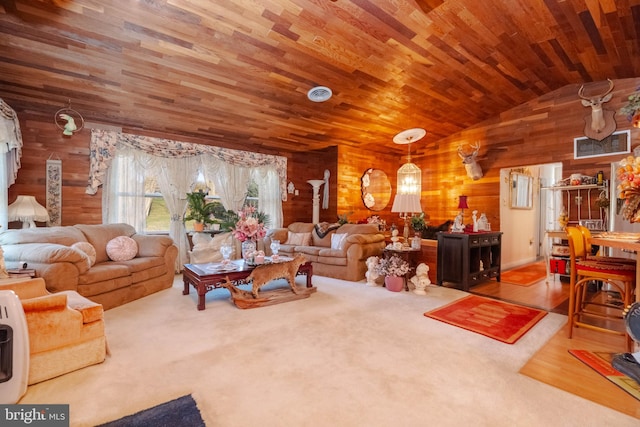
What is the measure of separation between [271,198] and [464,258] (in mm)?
3842

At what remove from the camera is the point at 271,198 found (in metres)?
6.33

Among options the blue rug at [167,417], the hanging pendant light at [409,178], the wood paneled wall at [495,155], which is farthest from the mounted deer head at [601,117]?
the blue rug at [167,417]

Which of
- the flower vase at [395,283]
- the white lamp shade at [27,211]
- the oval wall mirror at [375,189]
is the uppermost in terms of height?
the oval wall mirror at [375,189]

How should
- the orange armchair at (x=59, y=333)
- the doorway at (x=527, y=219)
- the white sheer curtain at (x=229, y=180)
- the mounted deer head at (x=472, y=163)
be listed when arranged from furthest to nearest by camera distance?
the doorway at (x=527, y=219)
the mounted deer head at (x=472, y=163)
the white sheer curtain at (x=229, y=180)
the orange armchair at (x=59, y=333)

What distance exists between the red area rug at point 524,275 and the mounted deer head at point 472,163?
191 centimetres

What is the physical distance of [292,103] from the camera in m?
4.54

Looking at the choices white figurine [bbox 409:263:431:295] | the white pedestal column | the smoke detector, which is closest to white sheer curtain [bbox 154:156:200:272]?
the white pedestal column

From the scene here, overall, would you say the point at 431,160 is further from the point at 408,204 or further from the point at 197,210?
the point at 197,210

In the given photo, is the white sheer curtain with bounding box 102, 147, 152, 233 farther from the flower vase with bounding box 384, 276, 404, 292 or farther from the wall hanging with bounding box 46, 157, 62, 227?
the flower vase with bounding box 384, 276, 404, 292

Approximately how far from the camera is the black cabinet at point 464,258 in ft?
13.8

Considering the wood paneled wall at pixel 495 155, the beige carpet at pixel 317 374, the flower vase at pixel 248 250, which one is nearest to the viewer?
the beige carpet at pixel 317 374

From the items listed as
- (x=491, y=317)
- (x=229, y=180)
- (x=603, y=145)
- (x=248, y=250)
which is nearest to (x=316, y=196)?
(x=229, y=180)

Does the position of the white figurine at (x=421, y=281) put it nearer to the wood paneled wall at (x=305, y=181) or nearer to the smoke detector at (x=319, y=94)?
the wood paneled wall at (x=305, y=181)

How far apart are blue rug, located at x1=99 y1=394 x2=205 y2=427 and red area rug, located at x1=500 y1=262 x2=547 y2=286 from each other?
15.9ft
